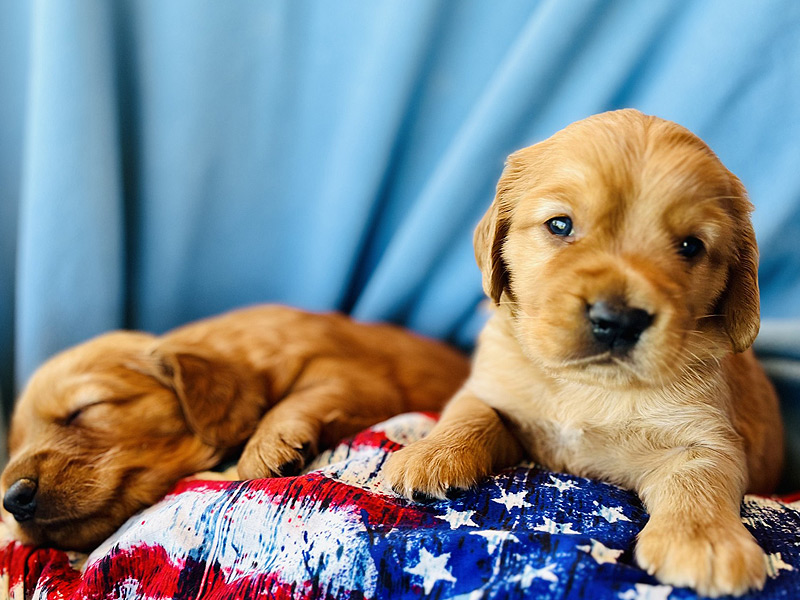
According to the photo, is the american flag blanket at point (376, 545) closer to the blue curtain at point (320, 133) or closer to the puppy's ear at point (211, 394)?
the puppy's ear at point (211, 394)

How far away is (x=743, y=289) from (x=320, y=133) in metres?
1.83

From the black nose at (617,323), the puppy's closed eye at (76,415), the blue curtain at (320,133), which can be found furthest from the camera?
the blue curtain at (320,133)

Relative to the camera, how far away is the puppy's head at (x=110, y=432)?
81.0 inches

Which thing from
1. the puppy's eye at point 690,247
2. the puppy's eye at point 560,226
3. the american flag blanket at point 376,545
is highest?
the puppy's eye at point 690,247

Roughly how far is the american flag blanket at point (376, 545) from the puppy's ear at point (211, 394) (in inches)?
14.7

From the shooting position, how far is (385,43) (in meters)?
2.63

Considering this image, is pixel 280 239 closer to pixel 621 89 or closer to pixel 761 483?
pixel 621 89

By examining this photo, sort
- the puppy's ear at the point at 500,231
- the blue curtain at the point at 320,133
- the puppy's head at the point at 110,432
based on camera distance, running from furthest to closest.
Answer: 1. the blue curtain at the point at 320,133
2. the puppy's head at the point at 110,432
3. the puppy's ear at the point at 500,231

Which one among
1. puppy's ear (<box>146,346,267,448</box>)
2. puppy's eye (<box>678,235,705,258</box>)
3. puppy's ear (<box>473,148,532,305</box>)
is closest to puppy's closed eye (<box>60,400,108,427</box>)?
puppy's ear (<box>146,346,267,448</box>)

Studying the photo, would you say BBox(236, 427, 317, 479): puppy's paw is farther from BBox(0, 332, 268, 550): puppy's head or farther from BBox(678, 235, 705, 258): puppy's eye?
BBox(678, 235, 705, 258): puppy's eye

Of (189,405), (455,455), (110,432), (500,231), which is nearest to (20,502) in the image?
(110,432)

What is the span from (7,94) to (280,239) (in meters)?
1.21

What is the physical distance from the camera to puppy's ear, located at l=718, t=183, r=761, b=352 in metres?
1.76

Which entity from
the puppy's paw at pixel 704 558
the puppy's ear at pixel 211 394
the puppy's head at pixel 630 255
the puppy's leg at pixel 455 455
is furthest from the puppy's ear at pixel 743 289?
the puppy's ear at pixel 211 394
